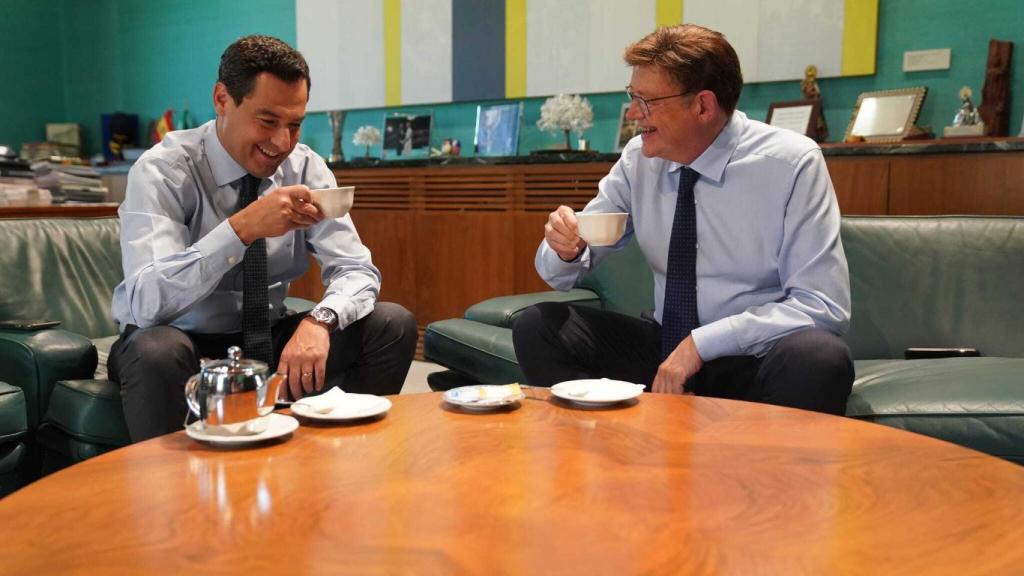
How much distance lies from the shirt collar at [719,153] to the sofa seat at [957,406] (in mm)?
611

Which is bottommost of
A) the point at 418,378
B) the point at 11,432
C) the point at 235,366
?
the point at 418,378

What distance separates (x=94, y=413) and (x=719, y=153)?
159cm

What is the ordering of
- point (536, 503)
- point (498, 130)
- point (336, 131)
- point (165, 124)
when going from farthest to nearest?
point (165, 124)
point (336, 131)
point (498, 130)
point (536, 503)

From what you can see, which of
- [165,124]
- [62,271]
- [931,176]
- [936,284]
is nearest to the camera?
[936,284]

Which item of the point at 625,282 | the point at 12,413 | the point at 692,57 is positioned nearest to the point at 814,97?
the point at 625,282

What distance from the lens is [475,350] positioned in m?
2.95

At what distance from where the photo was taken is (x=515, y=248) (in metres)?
4.52

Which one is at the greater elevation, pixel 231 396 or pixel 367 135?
pixel 367 135

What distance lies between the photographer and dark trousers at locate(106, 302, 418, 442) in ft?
6.47

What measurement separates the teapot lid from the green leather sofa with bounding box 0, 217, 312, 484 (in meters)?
0.95

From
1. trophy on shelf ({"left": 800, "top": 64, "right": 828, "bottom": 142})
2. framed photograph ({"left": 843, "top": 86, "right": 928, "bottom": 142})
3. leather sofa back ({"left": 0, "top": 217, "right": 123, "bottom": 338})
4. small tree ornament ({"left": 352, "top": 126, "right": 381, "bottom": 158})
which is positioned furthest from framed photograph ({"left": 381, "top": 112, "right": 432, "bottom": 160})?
leather sofa back ({"left": 0, "top": 217, "right": 123, "bottom": 338})

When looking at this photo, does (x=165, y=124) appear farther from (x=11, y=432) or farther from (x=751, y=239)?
(x=751, y=239)

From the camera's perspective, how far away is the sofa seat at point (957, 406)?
1.98 metres

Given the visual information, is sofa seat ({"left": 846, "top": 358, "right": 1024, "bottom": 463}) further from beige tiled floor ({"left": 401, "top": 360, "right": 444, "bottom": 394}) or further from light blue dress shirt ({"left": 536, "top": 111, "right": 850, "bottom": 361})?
beige tiled floor ({"left": 401, "top": 360, "right": 444, "bottom": 394})
